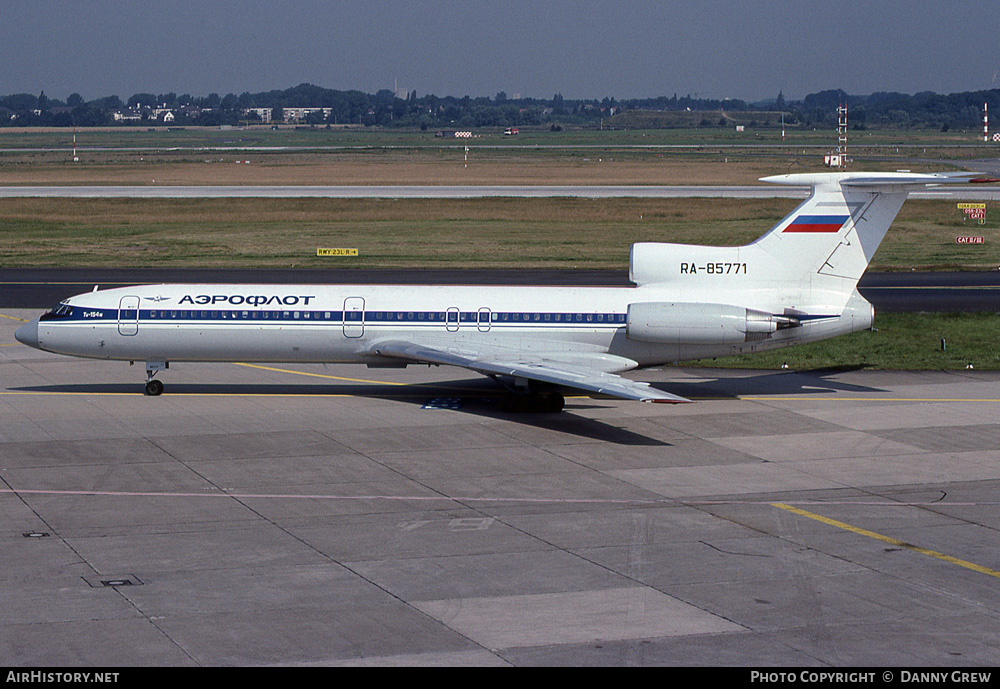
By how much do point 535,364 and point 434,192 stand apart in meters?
70.1

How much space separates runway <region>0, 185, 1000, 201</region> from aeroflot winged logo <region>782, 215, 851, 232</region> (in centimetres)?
6244

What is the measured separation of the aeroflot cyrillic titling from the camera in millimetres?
34000

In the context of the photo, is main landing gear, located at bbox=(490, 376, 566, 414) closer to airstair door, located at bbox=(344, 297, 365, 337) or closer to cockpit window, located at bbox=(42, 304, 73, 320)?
airstair door, located at bbox=(344, 297, 365, 337)

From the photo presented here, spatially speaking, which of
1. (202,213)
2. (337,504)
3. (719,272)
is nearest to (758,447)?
(719,272)

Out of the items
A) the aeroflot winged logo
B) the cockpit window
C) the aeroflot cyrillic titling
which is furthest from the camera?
the cockpit window

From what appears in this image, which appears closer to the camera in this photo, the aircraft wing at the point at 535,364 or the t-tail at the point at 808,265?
the aircraft wing at the point at 535,364

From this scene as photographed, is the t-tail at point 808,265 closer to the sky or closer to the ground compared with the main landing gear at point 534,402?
closer to the sky

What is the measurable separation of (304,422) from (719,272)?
12.5 metres

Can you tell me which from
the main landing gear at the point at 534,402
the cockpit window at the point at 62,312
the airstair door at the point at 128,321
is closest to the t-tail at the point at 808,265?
the main landing gear at the point at 534,402

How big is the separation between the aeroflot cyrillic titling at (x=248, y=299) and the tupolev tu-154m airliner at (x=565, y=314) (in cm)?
4

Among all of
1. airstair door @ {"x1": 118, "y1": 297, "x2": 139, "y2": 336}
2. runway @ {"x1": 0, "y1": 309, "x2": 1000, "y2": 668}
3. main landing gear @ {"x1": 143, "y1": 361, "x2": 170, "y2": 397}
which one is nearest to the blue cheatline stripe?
airstair door @ {"x1": 118, "y1": 297, "x2": 139, "y2": 336}

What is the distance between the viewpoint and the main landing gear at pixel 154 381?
34.6 meters

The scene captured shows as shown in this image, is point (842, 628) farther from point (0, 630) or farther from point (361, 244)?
point (361, 244)

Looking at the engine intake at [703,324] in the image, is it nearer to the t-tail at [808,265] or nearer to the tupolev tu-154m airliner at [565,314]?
the tupolev tu-154m airliner at [565,314]
